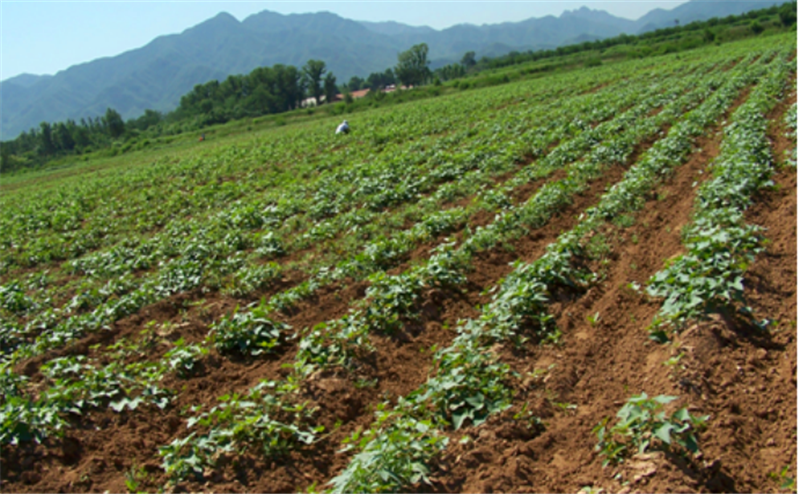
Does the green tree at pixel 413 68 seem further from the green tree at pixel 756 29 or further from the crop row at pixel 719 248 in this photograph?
the crop row at pixel 719 248

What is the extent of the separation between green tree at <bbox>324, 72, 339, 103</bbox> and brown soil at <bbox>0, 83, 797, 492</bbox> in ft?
358

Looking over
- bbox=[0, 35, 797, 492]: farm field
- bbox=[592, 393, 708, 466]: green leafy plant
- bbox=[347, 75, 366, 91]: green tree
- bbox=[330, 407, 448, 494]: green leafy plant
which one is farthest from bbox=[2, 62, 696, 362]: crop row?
bbox=[347, 75, 366, 91]: green tree

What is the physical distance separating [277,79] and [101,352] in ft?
336

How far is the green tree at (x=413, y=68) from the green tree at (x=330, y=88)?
15126 millimetres

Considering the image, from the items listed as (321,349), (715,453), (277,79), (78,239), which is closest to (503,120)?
(78,239)

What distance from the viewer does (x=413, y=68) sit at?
114375mm

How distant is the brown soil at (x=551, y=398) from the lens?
3.50m

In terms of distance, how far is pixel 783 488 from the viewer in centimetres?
311

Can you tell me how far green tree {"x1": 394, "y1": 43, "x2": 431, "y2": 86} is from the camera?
369 ft

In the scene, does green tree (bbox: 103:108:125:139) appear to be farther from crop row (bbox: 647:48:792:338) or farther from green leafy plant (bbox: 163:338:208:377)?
crop row (bbox: 647:48:792:338)

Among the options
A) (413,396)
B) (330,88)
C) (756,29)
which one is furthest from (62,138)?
(756,29)

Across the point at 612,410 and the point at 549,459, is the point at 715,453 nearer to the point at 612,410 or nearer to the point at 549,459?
the point at 612,410

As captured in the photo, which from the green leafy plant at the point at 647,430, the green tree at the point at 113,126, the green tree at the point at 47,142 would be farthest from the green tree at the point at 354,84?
the green leafy plant at the point at 647,430

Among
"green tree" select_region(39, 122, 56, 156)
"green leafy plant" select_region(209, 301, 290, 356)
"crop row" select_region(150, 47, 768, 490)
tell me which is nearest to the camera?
"crop row" select_region(150, 47, 768, 490)
